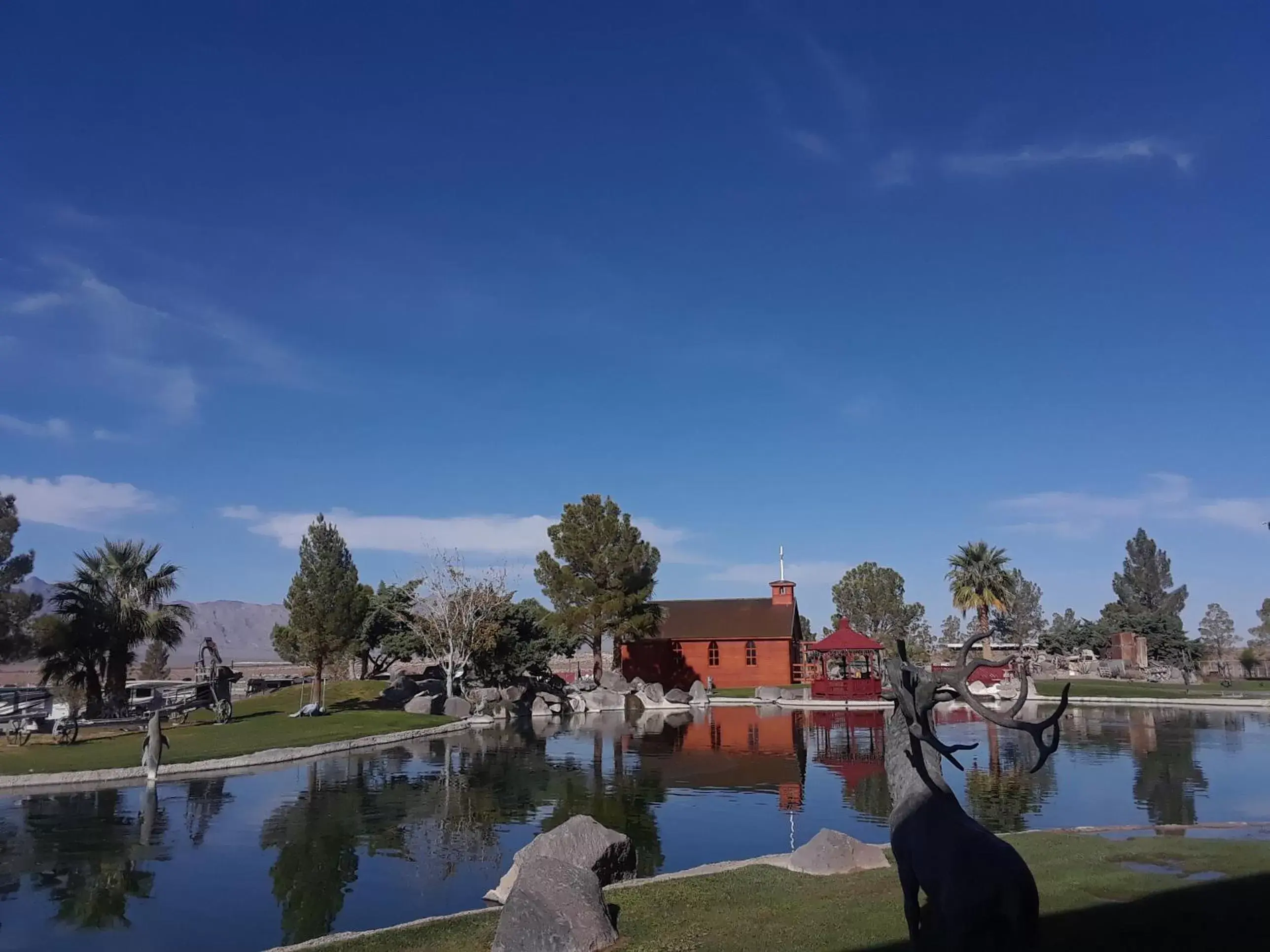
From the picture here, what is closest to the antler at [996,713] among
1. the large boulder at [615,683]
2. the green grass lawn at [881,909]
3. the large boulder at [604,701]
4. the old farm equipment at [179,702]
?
the green grass lawn at [881,909]

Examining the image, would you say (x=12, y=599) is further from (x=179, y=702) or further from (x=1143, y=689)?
(x=1143, y=689)

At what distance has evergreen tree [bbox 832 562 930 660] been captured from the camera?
3344 inches

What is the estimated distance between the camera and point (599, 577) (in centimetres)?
5962

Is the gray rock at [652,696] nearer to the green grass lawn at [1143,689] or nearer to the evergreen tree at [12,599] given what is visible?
the green grass lawn at [1143,689]

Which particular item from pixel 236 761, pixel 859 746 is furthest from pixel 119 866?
pixel 859 746

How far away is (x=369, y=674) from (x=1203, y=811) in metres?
48.7

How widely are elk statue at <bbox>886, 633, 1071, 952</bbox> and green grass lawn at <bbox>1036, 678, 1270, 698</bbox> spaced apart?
143ft

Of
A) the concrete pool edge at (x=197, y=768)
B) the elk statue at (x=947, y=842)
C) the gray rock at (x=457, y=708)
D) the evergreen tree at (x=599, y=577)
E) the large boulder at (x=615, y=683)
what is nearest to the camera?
the elk statue at (x=947, y=842)

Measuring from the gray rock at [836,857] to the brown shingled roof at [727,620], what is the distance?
48.6m

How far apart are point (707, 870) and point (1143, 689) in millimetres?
46928

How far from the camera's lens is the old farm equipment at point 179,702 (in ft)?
102

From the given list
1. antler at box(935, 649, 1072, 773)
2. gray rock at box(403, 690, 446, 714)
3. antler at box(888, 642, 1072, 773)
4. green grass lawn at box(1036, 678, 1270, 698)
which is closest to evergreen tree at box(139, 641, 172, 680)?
gray rock at box(403, 690, 446, 714)

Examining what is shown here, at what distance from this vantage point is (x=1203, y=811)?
57.3ft

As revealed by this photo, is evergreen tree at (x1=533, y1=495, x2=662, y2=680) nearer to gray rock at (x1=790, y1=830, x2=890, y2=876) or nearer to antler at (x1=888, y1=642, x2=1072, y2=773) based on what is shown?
gray rock at (x1=790, y1=830, x2=890, y2=876)
